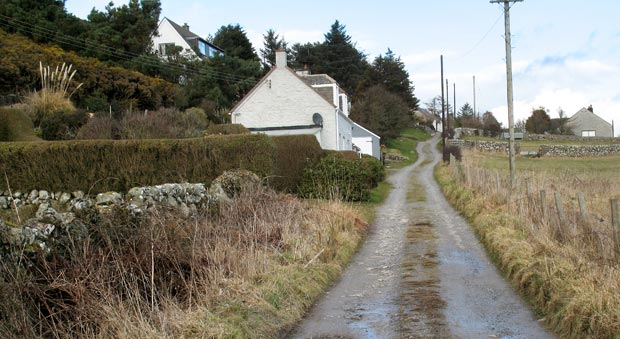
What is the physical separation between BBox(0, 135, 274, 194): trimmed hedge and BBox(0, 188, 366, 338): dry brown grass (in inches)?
312

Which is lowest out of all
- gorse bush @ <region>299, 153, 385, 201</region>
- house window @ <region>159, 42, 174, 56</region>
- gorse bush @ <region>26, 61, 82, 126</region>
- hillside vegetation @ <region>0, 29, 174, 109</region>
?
gorse bush @ <region>299, 153, 385, 201</region>

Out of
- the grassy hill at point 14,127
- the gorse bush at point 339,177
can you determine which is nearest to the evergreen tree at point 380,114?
the gorse bush at point 339,177

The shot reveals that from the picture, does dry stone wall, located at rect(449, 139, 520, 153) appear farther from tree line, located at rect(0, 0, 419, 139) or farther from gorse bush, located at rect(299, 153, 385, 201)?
gorse bush, located at rect(299, 153, 385, 201)

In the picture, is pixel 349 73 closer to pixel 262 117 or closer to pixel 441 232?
pixel 262 117

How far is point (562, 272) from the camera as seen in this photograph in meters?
8.55

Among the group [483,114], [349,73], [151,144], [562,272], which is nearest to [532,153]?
[349,73]

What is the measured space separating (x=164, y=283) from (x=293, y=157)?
658 inches

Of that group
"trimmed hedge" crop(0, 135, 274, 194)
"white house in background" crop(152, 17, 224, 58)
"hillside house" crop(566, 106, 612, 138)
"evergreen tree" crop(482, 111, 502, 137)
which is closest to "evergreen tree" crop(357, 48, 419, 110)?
"evergreen tree" crop(482, 111, 502, 137)

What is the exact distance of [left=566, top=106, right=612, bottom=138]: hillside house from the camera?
99.6 m

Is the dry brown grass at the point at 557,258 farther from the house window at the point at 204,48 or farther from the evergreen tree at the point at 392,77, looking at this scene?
the evergreen tree at the point at 392,77

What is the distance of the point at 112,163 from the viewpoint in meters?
18.9

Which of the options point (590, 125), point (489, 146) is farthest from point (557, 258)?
point (590, 125)

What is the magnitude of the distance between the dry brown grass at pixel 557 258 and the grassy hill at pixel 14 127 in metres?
17.2

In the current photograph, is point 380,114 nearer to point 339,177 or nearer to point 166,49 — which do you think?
point 166,49
